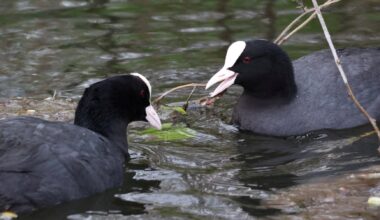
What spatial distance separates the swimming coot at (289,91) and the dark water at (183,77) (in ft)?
0.49

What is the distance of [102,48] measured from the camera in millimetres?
10375

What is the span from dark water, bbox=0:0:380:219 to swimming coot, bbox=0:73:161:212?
13 cm

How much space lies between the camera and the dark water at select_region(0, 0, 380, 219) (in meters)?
6.89

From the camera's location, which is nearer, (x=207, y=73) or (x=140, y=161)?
(x=140, y=161)

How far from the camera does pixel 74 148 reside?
6871mm

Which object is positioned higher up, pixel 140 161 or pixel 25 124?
pixel 25 124

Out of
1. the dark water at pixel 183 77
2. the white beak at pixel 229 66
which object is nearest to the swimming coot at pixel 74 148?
the dark water at pixel 183 77

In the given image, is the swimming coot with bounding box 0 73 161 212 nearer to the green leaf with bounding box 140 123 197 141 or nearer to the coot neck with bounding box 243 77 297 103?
the green leaf with bounding box 140 123 197 141

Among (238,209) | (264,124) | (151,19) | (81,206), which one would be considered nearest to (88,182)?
(81,206)

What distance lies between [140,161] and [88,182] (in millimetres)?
961

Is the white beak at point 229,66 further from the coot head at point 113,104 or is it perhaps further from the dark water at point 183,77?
the coot head at point 113,104

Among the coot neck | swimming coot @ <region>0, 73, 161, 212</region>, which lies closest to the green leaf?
swimming coot @ <region>0, 73, 161, 212</region>

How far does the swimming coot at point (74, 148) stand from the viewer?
6484mm

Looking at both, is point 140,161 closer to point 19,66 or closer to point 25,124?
point 25,124
